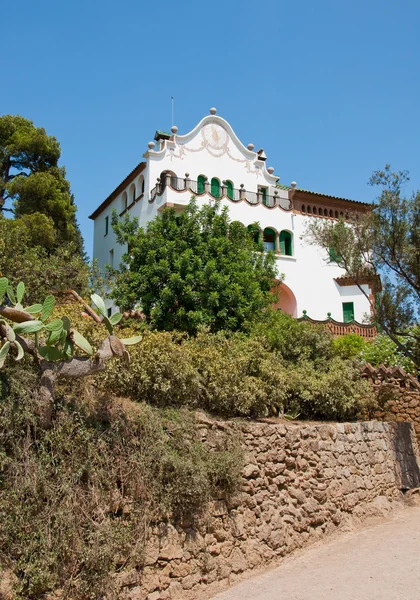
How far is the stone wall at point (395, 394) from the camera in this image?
1439 cm

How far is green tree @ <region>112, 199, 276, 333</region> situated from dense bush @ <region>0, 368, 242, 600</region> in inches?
259

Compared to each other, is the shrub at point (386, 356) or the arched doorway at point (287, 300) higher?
the arched doorway at point (287, 300)

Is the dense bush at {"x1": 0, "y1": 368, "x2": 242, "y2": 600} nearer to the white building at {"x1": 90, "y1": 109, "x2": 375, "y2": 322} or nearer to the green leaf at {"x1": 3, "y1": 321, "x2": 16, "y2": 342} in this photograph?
the green leaf at {"x1": 3, "y1": 321, "x2": 16, "y2": 342}

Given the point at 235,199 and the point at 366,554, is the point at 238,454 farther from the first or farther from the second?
the point at 235,199

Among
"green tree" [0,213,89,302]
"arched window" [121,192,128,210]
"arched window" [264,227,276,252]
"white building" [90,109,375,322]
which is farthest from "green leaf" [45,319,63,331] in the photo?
"arched window" [121,192,128,210]

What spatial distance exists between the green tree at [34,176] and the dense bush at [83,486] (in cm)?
1558

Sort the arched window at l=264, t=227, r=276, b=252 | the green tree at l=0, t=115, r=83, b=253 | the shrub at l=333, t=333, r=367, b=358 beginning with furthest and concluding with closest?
the arched window at l=264, t=227, r=276, b=252 < the green tree at l=0, t=115, r=83, b=253 < the shrub at l=333, t=333, r=367, b=358

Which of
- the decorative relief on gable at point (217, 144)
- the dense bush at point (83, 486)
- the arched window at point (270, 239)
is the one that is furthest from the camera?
the arched window at point (270, 239)

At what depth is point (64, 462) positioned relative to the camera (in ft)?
22.4

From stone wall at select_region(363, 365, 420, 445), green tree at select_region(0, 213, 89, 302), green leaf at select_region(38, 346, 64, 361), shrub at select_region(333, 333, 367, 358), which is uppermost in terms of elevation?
green tree at select_region(0, 213, 89, 302)

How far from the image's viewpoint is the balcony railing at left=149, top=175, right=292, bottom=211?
85.4 feet

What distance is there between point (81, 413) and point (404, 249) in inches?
382

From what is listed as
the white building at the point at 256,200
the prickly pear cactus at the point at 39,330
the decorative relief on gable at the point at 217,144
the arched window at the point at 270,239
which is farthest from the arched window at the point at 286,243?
the prickly pear cactus at the point at 39,330

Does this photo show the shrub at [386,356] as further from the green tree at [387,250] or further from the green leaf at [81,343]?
the green leaf at [81,343]
